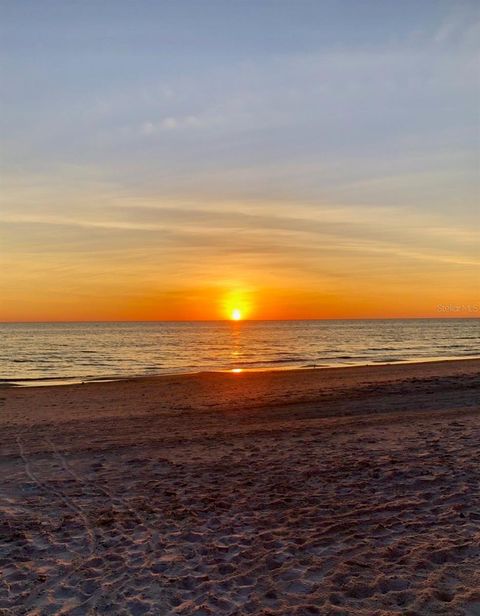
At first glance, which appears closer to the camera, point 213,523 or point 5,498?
point 213,523

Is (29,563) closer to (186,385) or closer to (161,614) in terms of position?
(161,614)

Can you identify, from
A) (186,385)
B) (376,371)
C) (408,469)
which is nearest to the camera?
(408,469)

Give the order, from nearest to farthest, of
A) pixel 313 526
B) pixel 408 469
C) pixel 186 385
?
pixel 313 526 < pixel 408 469 < pixel 186 385

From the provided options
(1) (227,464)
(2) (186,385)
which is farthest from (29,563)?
(2) (186,385)

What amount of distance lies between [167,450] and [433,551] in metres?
6.54

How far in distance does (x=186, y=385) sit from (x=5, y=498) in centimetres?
1558

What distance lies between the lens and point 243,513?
24.5ft

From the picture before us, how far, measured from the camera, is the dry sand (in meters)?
5.26

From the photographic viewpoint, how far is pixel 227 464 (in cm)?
1009

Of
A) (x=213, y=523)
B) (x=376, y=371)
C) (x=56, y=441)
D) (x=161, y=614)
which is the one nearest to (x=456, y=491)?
(x=213, y=523)

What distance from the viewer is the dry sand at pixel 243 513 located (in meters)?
5.26

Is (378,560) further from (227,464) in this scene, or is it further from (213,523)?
(227,464)

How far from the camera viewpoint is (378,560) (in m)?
5.89

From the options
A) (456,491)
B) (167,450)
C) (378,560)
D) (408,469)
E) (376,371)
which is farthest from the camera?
(376,371)
